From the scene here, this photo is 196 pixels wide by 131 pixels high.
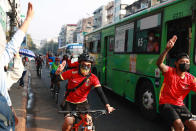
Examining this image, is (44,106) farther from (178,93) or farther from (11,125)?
(11,125)

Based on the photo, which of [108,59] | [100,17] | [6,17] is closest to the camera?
[108,59]

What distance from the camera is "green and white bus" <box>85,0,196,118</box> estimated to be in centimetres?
513

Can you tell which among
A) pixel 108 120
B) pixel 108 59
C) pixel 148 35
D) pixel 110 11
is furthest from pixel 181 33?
pixel 110 11

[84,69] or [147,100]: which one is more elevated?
[84,69]

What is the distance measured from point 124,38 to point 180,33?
9.33 feet

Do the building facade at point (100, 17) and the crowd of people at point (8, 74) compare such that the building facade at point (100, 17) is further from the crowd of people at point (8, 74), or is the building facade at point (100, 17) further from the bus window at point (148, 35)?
the crowd of people at point (8, 74)

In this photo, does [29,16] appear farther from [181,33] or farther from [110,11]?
[110,11]

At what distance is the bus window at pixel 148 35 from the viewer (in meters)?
6.11

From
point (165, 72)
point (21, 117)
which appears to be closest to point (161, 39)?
point (165, 72)

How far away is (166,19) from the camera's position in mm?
5746

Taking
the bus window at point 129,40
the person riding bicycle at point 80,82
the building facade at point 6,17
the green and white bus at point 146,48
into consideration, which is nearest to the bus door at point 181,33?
the green and white bus at point 146,48

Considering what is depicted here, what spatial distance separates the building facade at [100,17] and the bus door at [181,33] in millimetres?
76634

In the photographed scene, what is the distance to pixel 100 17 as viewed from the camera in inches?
3361

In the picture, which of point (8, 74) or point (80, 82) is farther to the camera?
point (80, 82)
